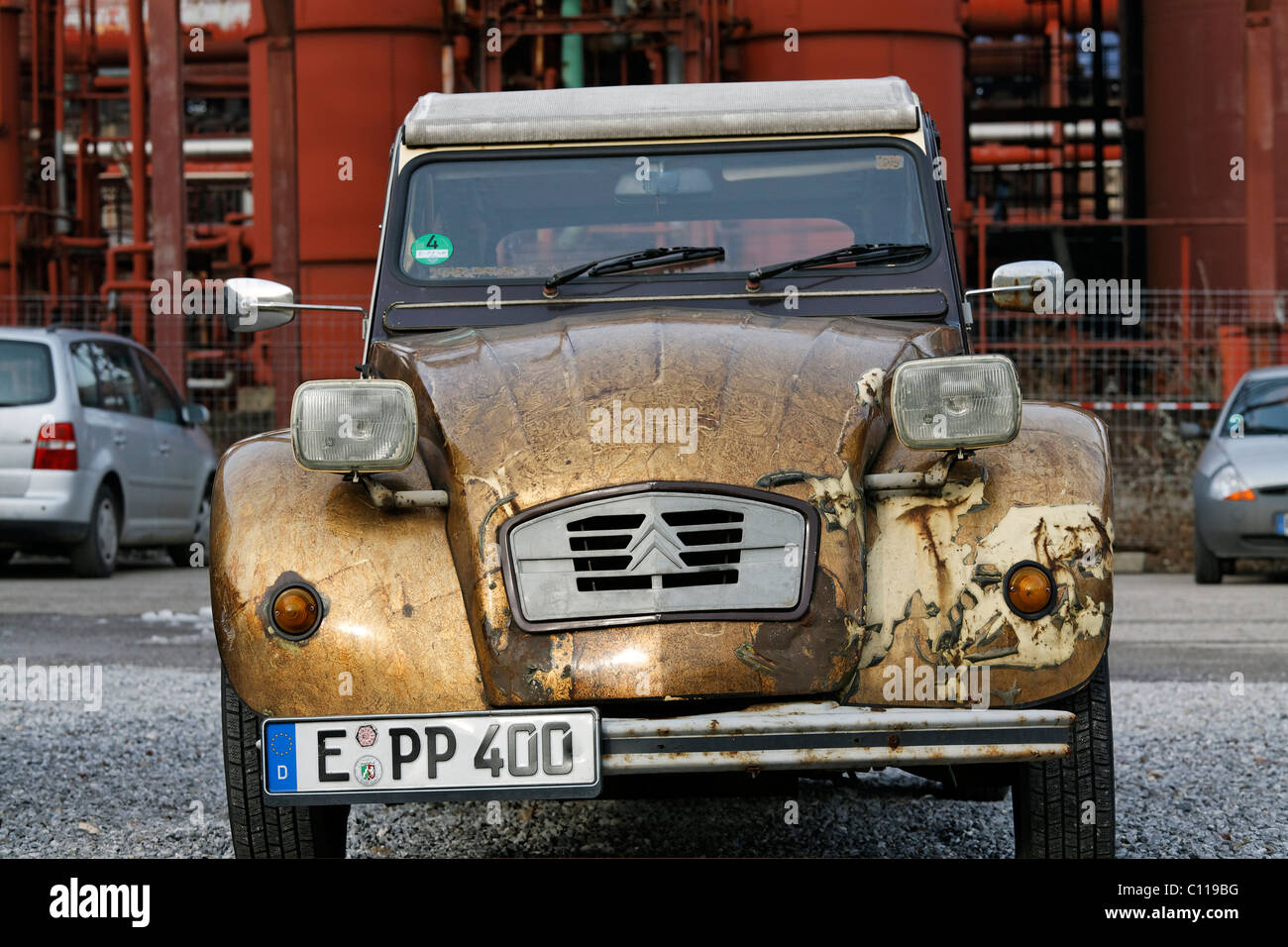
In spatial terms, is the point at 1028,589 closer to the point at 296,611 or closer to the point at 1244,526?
the point at 296,611

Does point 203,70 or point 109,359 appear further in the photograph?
point 203,70

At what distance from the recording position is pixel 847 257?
15.2 feet

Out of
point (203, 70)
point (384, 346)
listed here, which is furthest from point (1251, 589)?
point (203, 70)

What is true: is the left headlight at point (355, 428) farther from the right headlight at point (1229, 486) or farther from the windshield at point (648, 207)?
the right headlight at point (1229, 486)

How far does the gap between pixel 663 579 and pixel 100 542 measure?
9371mm

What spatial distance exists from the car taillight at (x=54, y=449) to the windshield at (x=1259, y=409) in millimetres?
8010

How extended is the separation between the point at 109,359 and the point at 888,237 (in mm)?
8772

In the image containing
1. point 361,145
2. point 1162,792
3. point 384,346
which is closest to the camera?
point 384,346

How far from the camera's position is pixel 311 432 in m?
3.59

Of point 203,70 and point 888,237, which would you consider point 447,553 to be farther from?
point 203,70

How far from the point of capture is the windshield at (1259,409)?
479 inches

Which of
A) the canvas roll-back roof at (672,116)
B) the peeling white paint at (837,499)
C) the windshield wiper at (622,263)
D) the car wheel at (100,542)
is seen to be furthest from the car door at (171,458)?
the peeling white paint at (837,499)

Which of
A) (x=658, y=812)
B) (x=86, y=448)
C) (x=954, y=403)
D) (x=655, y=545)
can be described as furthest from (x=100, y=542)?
(x=954, y=403)
